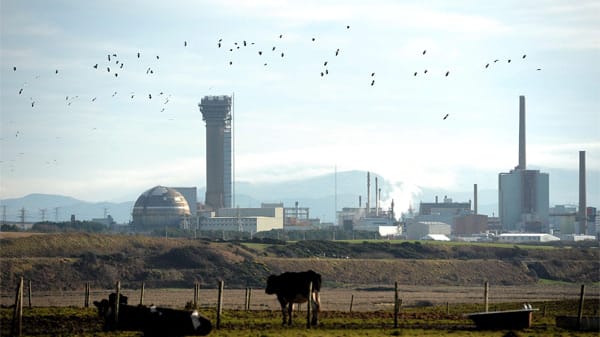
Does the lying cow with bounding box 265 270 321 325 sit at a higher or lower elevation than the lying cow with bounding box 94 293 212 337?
higher

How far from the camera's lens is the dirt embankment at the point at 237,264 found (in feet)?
398

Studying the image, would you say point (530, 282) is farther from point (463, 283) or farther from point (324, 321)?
point (324, 321)

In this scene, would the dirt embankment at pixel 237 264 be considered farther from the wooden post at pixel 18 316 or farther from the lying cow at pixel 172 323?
the lying cow at pixel 172 323

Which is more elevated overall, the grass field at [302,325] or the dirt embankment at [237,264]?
the grass field at [302,325]

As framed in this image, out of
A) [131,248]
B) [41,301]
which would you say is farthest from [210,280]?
[41,301]

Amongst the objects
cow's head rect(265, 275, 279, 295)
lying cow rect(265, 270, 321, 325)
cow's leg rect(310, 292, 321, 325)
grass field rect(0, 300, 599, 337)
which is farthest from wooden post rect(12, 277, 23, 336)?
cow's leg rect(310, 292, 321, 325)

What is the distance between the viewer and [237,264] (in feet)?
447

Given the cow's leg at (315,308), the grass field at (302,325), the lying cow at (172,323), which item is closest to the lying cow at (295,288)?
the cow's leg at (315,308)

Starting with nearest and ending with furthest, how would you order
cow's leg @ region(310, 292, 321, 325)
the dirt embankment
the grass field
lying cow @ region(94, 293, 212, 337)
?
lying cow @ region(94, 293, 212, 337)
the grass field
cow's leg @ region(310, 292, 321, 325)
the dirt embankment

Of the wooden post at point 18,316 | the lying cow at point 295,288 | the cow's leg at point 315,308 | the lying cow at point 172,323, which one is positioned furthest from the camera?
the lying cow at point 295,288

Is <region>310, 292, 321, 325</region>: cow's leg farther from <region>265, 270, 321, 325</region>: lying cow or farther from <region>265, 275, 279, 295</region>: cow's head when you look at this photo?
<region>265, 275, 279, 295</region>: cow's head

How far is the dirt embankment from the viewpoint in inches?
4774

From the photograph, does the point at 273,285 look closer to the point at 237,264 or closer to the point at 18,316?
the point at 18,316

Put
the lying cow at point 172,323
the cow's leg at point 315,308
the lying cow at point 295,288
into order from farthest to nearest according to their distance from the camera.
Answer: the lying cow at point 295,288
the cow's leg at point 315,308
the lying cow at point 172,323
